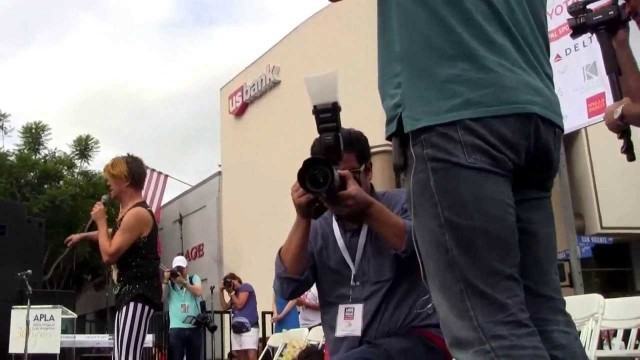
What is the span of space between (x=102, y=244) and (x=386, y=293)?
1954 mm

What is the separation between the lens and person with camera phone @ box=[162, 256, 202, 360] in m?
8.63

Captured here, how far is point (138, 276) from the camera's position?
3.74 meters

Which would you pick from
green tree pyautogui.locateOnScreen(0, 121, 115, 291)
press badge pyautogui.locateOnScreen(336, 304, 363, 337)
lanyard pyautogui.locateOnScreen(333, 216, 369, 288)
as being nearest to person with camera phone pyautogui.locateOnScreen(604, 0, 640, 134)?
lanyard pyautogui.locateOnScreen(333, 216, 369, 288)

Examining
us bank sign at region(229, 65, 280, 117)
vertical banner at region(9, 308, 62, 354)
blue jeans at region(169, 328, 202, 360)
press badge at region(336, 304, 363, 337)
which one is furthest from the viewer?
us bank sign at region(229, 65, 280, 117)

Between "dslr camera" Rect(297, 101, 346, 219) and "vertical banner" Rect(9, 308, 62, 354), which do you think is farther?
"vertical banner" Rect(9, 308, 62, 354)

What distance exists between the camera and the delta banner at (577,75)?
620 centimetres

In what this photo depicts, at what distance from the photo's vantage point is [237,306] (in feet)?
31.6

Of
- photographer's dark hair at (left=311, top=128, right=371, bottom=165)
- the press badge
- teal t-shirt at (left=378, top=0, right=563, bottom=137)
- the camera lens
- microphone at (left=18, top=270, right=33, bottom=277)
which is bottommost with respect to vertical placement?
the press badge

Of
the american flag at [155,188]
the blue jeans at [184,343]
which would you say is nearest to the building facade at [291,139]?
the american flag at [155,188]

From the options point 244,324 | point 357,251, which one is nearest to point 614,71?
point 357,251

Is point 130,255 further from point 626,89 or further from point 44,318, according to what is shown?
point 44,318

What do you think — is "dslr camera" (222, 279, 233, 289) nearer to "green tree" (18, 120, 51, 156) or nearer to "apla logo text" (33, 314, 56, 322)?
"apla logo text" (33, 314, 56, 322)

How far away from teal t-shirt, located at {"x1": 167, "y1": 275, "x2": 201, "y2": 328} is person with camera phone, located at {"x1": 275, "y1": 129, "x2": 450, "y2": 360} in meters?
6.63

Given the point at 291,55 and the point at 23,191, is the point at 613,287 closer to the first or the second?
the point at 291,55
